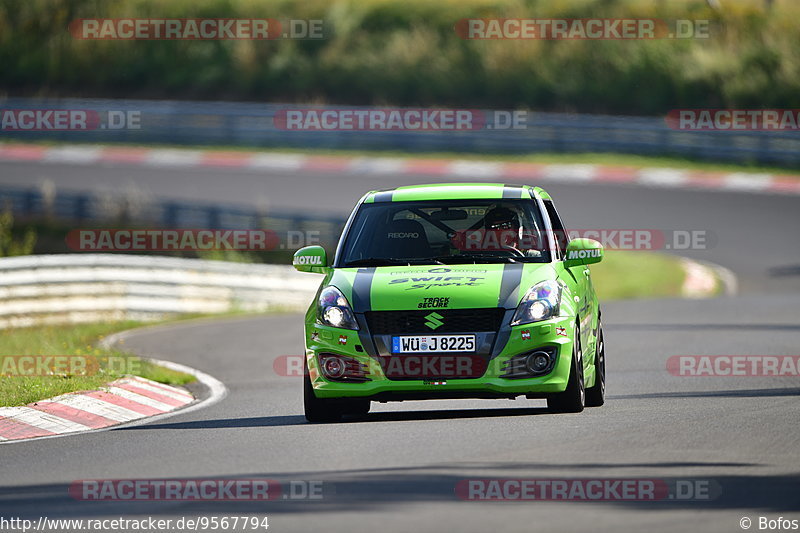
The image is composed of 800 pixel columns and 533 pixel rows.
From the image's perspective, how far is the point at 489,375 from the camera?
10.4 metres

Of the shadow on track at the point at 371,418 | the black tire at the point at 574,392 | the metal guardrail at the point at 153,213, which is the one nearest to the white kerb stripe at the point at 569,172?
the metal guardrail at the point at 153,213

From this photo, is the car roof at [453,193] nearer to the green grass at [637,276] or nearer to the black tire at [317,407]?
the black tire at [317,407]

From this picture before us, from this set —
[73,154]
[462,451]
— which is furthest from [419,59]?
[462,451]

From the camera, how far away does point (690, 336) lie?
17984 mm

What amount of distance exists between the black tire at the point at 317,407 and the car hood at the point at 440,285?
76 cm

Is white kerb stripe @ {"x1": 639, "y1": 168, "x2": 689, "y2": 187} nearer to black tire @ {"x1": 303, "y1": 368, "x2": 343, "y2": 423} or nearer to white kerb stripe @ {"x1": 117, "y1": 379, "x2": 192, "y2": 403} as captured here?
white kerb stripe @ {"x1": 117, "y1": 379, "x2": 192, "y2": 403}

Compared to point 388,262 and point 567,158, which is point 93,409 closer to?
point 388,262

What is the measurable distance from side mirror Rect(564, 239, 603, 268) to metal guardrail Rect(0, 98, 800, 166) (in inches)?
1030

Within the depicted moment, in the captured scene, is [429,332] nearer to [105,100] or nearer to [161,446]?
[161,446]

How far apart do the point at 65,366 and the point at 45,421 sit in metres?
3.50

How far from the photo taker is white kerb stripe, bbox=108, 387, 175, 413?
13266mm

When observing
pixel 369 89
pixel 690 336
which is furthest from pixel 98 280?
pixel 369 89

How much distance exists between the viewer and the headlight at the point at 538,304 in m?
10.5

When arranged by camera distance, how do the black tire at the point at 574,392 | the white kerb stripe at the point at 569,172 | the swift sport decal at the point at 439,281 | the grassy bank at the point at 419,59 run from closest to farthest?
the swift sport decal at the point at 439,281 → the black tire at the point at 574,392 → the white kerb stripe at the point at 569,172 → the grassy bank at the point at 419,59
